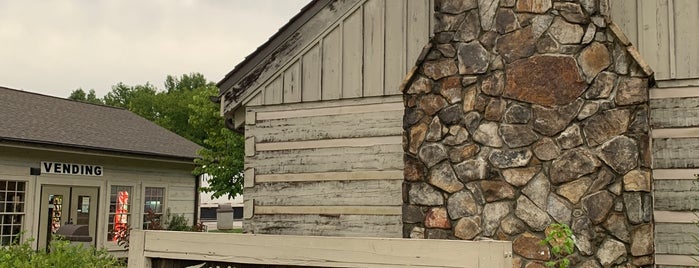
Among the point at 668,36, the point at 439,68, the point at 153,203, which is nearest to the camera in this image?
the point at 668,36

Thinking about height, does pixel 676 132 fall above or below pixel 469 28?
below

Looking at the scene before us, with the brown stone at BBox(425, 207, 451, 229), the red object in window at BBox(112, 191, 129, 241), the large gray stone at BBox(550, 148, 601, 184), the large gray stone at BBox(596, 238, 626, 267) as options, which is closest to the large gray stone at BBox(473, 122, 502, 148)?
the large gray stone at BBox(550, 148, 601, 184)

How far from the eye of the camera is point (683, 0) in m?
7.39

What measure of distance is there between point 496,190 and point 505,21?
1.85 m

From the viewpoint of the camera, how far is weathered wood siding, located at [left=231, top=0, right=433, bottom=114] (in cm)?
882

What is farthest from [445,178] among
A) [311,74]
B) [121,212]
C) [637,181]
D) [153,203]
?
[153,203]

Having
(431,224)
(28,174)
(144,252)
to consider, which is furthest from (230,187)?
(144,252)

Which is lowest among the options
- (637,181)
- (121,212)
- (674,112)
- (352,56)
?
(121,212)

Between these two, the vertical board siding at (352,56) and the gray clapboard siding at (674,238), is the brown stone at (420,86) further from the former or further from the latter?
the gray clapboard siding at (674,238)

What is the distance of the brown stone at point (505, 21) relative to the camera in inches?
284

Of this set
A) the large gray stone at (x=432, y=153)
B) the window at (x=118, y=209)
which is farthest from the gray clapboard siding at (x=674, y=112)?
the window at (x=118, y=209)

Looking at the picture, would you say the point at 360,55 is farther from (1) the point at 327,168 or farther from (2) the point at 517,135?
(2) the point at 517,135

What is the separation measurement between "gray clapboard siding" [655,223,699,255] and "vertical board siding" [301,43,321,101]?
4641 mm

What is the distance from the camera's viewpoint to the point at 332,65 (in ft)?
30.3
